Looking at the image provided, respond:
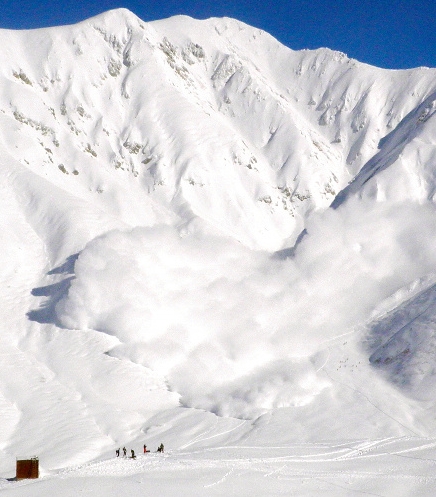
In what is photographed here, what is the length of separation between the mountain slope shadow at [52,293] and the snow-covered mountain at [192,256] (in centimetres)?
24

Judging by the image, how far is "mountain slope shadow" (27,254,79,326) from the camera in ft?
212

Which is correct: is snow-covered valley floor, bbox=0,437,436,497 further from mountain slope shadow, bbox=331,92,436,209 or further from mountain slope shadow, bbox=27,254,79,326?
mountain slope shadow, bbox=331,92,436,209

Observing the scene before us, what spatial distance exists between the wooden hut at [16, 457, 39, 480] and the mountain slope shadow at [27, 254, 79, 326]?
3594 centimetres

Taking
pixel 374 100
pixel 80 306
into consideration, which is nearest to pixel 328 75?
pixel 374 100

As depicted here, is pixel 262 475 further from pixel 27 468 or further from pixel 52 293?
pixel 52 293

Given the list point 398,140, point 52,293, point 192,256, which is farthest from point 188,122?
point 52,293

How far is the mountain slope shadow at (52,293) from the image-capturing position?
212 ft

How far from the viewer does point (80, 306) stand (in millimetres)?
63469

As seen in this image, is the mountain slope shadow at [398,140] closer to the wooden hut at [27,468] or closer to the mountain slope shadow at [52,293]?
the mountain slope shadow at [52,293]

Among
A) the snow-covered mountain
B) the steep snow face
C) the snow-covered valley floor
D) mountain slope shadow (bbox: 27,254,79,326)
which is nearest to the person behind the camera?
the snow-covered valley floor

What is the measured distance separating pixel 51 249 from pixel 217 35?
124 m

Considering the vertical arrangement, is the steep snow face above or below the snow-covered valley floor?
above

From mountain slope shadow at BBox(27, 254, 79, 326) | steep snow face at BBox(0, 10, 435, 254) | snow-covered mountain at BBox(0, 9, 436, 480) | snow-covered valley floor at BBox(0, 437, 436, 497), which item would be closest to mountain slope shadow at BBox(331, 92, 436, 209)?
snow-covered mountain at BBox(0, 9, 436, 480)

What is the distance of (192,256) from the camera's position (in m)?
78.8
